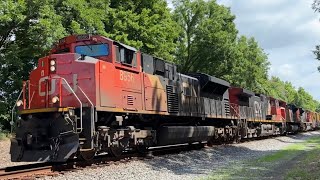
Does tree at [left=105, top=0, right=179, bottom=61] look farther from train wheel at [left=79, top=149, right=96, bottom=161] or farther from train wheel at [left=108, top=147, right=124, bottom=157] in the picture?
train wheel at [left=79, top=149, right=96, bottom=161]

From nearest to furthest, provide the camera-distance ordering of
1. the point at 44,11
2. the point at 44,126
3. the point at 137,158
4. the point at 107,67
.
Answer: the point at 44,126, the point at 107,67, the point at 137,158, the point at 44,11

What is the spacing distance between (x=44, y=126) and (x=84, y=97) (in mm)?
1444

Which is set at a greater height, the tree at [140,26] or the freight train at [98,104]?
the tree at [140,26]

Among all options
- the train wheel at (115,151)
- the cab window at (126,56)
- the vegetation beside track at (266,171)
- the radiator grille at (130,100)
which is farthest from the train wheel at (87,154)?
the vegetation beside track at (266,171)

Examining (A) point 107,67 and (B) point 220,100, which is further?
(B) point 220,100

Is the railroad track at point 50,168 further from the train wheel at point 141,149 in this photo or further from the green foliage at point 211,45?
the green foliage at point 211,45

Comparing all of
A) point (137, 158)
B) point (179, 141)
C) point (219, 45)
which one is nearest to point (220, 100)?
point (179, 141)

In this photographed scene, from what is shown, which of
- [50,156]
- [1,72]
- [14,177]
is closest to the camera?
[14,177]

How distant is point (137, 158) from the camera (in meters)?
13.7

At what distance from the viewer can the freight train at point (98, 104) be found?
1104 cm

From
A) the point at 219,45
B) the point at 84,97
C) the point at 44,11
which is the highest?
the point at 219,45

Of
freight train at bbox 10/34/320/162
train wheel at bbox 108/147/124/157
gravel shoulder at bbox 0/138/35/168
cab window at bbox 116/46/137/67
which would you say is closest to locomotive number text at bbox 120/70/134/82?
freight train at bbox 10/34/320/162

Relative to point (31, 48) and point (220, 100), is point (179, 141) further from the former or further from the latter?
point (31, 48)

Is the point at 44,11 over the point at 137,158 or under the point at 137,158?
over
